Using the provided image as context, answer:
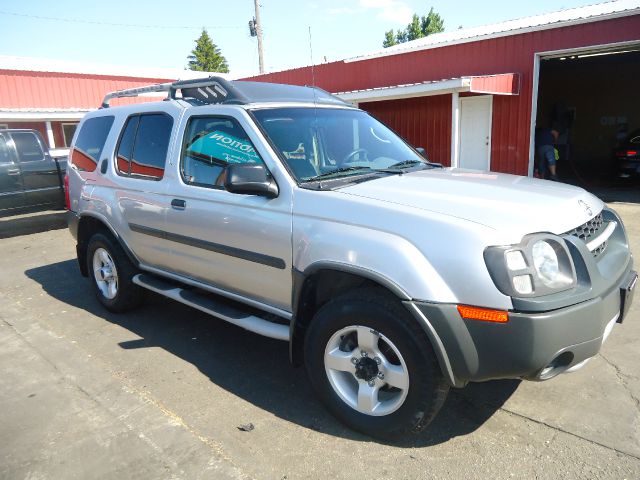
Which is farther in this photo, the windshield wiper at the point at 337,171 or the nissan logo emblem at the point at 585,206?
the windshield wiper at the point at 337,171

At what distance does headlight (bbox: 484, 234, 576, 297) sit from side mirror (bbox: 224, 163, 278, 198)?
1385 mm

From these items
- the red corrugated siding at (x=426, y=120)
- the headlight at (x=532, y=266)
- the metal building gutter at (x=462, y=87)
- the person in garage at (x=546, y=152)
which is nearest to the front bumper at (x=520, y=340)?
the headlight at (x=532, y=266)

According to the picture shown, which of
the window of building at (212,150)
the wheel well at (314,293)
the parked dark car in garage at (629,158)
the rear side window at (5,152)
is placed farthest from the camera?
the parked dark car in garage at (629,158)

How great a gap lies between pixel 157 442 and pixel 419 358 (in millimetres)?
1575

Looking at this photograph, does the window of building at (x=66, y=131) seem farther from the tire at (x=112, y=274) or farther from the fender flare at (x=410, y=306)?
the fender flare at (x=410, y=306)

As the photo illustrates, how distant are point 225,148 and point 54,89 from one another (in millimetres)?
20591

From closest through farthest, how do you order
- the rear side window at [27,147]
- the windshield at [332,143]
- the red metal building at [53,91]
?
the windshield at [332,143] < the rear side window at [27,147] < the red metal building at [53,91]

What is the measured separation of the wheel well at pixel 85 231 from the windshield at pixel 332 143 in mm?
2319

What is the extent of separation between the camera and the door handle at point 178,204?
369 centimetres

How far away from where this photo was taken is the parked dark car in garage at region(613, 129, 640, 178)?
41.7 feet

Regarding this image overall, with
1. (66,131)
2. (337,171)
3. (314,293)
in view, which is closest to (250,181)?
(337,171)

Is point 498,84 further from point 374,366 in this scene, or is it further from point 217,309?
point 374,366

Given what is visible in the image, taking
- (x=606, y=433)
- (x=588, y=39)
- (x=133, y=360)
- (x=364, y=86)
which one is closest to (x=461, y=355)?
(x=606, y=433)

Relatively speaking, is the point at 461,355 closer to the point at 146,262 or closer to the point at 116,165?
the point at 146,262
